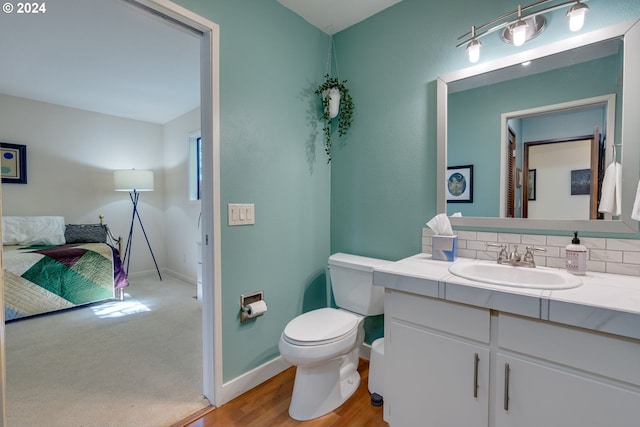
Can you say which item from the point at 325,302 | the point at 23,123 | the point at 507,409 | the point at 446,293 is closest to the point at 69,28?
the point at 23,123

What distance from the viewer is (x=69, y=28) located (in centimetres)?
207

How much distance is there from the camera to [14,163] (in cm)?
343

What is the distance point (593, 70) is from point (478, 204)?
2.51 ft

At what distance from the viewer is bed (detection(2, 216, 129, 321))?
8.99 ft

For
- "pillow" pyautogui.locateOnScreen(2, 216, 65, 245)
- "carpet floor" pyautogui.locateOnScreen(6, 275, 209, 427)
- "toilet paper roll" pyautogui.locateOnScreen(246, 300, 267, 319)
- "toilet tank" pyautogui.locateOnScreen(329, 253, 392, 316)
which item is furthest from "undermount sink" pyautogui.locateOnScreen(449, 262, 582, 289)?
"pillow" pyautogui.locateOnScreen(2, 216, 65, 245)

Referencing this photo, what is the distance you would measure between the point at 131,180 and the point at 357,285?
3606 millimetres

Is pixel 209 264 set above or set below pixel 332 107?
below

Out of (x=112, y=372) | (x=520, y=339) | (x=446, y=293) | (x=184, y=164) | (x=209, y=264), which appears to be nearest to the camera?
(x=520, y=339)

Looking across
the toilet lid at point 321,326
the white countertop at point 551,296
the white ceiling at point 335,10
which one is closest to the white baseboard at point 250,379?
the toilet lid at point 321,326

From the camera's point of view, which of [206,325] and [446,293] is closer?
[446,293]

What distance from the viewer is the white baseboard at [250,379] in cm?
164

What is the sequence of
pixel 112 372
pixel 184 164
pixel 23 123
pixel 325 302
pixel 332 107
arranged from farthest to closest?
1. pixel 184 164
2. pixel 23 123
3. pixel 325 302
4. pixel 332 107
5. pixel 112 372

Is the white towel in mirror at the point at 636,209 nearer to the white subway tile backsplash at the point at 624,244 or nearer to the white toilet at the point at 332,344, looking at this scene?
the white subway tile backsplash at the point at 624,244

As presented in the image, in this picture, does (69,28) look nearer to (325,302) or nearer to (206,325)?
(206,325)
